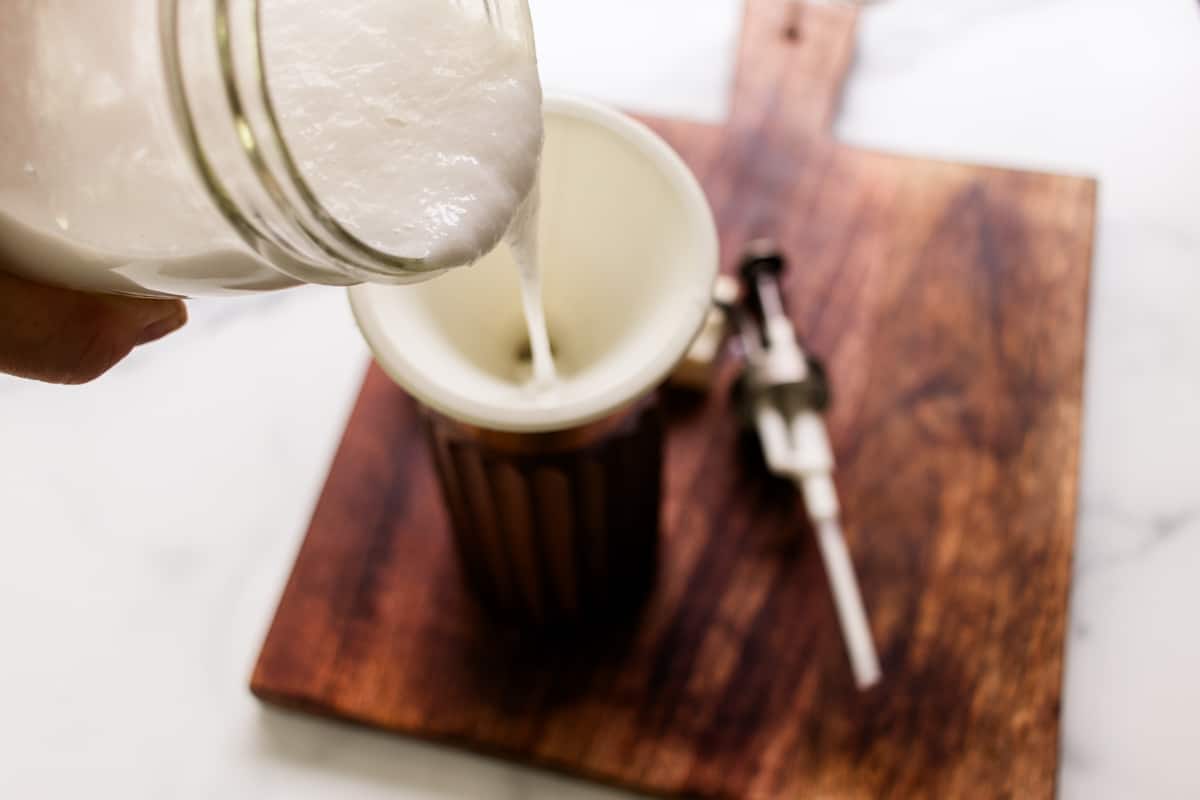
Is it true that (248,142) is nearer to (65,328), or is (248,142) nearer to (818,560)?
(65,328)

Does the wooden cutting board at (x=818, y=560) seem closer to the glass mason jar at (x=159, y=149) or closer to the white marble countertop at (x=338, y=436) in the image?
the white marble countertop at (x=338, y=436)

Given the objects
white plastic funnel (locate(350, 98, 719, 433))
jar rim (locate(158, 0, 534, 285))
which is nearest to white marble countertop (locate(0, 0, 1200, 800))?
white plastic funnel (locate(350, 98, 719, 433))

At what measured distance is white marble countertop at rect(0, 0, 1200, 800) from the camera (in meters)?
0.44

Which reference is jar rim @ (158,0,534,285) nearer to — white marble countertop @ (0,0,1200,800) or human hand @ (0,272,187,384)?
human hand @ (0,272,187,384)

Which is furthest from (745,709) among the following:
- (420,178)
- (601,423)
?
(420,178)

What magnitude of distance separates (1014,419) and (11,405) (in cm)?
46

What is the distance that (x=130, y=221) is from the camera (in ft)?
0.75

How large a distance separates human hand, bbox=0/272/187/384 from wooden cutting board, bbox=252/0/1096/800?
0.16 m

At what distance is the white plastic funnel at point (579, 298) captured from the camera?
0.31 meters

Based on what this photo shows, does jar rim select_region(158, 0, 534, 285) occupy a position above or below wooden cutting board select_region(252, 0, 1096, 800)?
above

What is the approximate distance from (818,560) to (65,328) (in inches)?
11.9

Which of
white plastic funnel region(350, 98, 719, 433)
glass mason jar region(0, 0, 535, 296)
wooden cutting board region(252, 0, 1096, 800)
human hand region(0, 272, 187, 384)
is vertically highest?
glass mason jar region(0, 0, 535, 296)

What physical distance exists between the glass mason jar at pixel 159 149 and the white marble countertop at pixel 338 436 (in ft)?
0.85

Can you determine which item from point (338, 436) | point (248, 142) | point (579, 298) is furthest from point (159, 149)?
point (338, 436)
